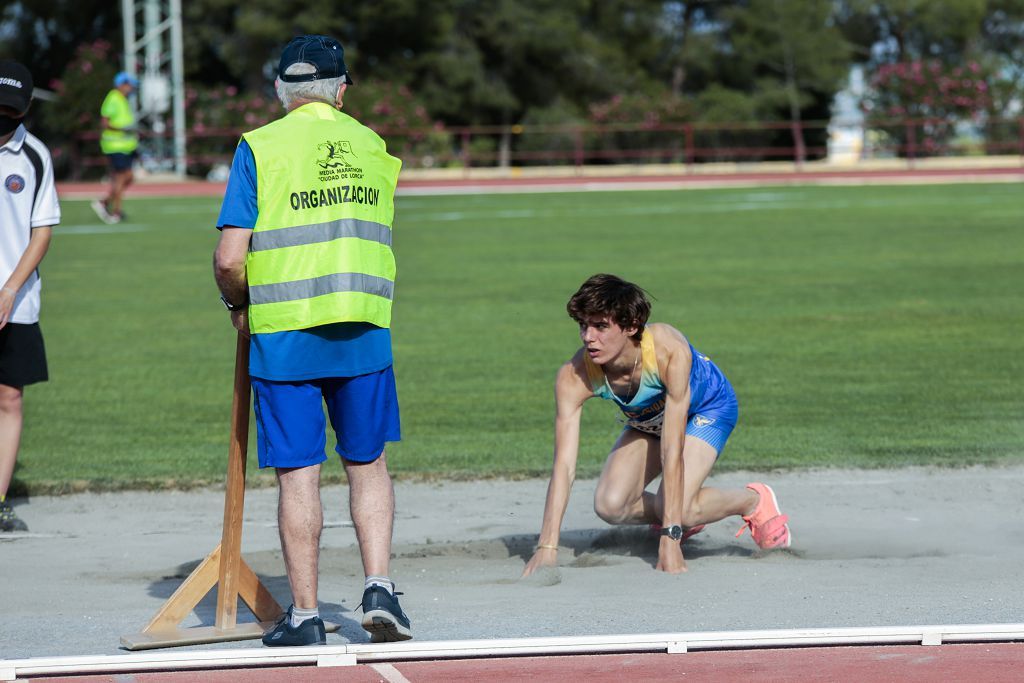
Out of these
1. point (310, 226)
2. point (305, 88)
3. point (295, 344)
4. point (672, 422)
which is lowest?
point (672, 422)

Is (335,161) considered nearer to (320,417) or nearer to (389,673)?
(320,417)

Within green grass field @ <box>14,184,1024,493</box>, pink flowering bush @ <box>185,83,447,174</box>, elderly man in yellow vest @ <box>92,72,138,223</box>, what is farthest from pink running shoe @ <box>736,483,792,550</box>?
pink flowering bush @ <box>185,83,447,174</box>

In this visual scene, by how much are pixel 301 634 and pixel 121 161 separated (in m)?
22.6

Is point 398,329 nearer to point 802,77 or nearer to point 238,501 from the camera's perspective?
point 238,501

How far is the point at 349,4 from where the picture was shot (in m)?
49.6

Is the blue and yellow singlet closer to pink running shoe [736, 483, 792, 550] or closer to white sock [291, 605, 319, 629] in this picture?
pink running shoe [736, 483, 792, 550]

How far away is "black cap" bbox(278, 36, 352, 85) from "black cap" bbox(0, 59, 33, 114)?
2.22 meters

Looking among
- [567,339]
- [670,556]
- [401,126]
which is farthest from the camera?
[401,126]

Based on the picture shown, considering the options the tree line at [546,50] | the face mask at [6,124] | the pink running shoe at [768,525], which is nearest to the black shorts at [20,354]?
the face mask at [6,124]

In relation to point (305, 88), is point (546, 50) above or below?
above

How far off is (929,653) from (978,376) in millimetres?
6656

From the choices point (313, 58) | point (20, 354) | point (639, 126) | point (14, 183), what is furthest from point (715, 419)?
point (639, 126)

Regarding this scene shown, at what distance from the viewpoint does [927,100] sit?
43.8 m

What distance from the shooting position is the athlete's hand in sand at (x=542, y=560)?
6.21 m
